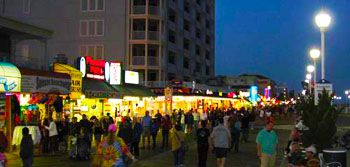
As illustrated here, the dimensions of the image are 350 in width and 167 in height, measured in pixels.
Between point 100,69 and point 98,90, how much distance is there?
302 cm

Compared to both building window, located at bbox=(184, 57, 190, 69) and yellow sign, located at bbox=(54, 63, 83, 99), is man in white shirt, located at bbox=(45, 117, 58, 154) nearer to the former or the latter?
yellow sign, located at bbox=(54, 63, 83, 99)

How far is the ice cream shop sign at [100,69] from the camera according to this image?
1088 inches

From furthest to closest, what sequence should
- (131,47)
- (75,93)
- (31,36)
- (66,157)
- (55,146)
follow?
(131,47), (31,36), (75,93), (55,146), (66,157)

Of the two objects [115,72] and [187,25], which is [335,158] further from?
[187,25]

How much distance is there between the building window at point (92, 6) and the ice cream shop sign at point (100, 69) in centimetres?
2189

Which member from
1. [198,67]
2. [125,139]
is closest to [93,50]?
[198,67]

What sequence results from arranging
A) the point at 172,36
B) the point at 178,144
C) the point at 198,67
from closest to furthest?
the point at 178,144, the point at 172,36, the point at 198,67

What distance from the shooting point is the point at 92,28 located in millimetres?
52594

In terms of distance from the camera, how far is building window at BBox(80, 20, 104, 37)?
52219 millimetres

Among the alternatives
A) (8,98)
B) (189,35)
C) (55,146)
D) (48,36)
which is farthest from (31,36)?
(189,35)

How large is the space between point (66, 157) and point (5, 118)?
153 inches

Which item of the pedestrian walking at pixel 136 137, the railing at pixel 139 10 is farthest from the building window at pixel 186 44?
the pedestrian walking at pixel 136 137

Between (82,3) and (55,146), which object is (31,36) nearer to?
(55,146)

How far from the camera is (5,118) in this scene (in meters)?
20.2
